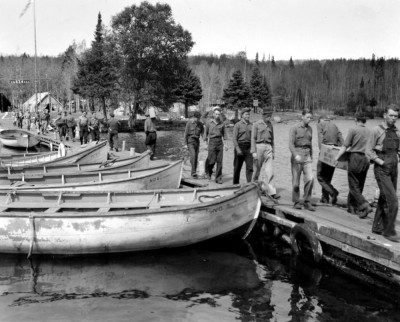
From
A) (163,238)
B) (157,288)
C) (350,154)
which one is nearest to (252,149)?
(350,154)

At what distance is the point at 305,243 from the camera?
8781 mm

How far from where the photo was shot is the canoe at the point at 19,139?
95.8 feet

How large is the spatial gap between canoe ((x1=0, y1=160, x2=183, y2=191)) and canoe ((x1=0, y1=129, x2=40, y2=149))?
57.2 feet

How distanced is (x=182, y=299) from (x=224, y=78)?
389 ft

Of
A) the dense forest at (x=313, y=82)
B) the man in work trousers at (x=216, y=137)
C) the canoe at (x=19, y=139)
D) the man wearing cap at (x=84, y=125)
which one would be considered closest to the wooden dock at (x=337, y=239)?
the man in work trousers at (x=216, y=137)

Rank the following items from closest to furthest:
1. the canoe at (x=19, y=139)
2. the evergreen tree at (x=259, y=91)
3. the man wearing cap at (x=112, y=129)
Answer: the man wearing cap at (x=112, y=129) → the canoe at (x=19, y=139) → the evergreen tree at (x=259, y=91)

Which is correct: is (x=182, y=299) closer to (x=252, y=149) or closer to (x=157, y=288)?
(x=157, y=288)

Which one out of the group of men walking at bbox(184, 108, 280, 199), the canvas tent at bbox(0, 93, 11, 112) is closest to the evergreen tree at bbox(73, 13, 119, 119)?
the canvas tent at bbox(0, 93, 11, 112)

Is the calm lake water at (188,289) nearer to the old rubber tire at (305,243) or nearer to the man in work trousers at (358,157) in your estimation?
the old rubber tire at (305,243)

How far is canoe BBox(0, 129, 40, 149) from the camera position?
29.2 m

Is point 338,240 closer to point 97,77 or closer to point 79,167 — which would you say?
point 79,167

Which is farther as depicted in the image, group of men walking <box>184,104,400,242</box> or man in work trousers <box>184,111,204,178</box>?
man in work trousers <box>184,111,204,178</box>

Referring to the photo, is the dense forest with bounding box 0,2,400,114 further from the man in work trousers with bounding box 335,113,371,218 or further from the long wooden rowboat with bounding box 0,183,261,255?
the long wooden rowboat with bounding box 0,183,261,255

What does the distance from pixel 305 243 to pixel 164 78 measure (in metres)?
47.5
